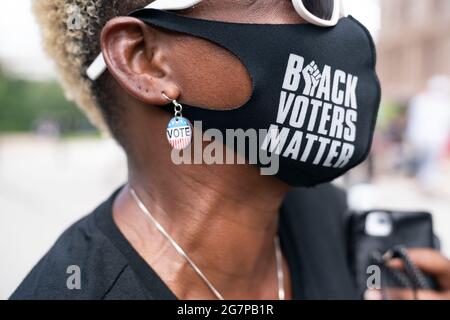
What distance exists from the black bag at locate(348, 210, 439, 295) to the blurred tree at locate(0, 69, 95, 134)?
27714mm

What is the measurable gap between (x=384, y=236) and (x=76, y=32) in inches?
52.6

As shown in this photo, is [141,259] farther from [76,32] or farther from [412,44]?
[412,44]

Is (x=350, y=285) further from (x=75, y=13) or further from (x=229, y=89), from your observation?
(x=75, y=13)

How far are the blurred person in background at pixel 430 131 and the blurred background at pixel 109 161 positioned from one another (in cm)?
2

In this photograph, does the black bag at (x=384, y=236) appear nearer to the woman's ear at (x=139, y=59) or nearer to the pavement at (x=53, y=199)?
the woman's ear at (x=139, y=59)

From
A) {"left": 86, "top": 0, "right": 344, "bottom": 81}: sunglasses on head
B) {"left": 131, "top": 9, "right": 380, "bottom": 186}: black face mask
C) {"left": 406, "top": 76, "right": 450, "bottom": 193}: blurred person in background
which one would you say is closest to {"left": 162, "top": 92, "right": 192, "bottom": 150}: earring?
{"left": 131, "top": 9, "right": 380, "bottom": 186}: black face mask

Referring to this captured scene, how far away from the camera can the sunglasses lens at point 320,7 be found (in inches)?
59.3

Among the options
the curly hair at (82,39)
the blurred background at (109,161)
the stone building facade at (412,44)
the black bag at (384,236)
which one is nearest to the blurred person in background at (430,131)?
the blurred background at (109,161)

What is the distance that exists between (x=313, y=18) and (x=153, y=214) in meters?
0.78

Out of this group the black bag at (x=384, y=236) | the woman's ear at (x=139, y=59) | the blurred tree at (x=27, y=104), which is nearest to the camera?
the woman's ear at (x=139, y=59)

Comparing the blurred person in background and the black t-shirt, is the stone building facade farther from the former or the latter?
the black t-shirt

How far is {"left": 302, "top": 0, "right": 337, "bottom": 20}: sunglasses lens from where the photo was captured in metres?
1.51
